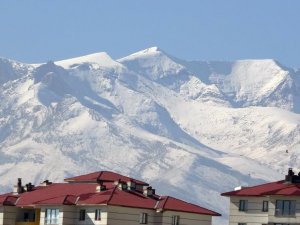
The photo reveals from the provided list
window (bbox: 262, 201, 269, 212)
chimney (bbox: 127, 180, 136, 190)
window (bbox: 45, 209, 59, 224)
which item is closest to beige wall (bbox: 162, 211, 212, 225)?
window (bbox: 262, 201, 269, 212)

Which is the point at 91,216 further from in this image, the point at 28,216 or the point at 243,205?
the point at 243,205

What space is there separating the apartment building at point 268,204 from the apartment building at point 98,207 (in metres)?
2.80

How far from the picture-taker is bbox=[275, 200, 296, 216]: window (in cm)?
10919

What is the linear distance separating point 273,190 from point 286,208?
270 cm

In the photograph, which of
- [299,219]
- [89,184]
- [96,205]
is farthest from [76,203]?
[299,219]

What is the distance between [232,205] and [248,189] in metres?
2.58

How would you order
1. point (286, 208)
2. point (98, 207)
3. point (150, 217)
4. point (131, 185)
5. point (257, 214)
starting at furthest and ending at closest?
point (131, 185) < point (257, 214) < point (150, 217) < point (286, 208) < point (98, 207)

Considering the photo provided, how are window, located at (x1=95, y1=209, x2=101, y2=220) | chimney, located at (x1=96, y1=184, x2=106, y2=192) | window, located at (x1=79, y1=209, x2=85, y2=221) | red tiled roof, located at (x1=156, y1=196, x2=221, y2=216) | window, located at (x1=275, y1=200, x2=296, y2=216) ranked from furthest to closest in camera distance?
chimney, located at (x1=96, y1=184, x2=106, y2=192), red tiled roof, located at (x1=156, y1=196, x2=221, y2=216), window, located at (x1=79, y1=209, x2=85, y2=221), window, located at (x1=275, y1=200, x2=296, y2=216), window, located at (x1=95, y1=209, x2=101, y2=220)

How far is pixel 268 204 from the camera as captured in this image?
111438 millimetres

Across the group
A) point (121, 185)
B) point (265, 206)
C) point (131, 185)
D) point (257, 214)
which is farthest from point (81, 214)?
point (265, 206)

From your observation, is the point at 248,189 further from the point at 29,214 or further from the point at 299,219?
the point at 29,214

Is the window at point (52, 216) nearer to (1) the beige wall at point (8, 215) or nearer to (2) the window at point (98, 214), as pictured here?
(2) the window at point (98, 214)

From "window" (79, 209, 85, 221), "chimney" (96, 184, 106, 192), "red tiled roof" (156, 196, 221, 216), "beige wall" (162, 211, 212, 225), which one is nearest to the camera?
"window" (79, 209, 85, 221)

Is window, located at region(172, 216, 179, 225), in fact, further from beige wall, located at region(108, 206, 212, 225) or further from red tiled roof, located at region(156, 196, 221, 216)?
red tiled roof, located at region(156, 196, 221, 216)
